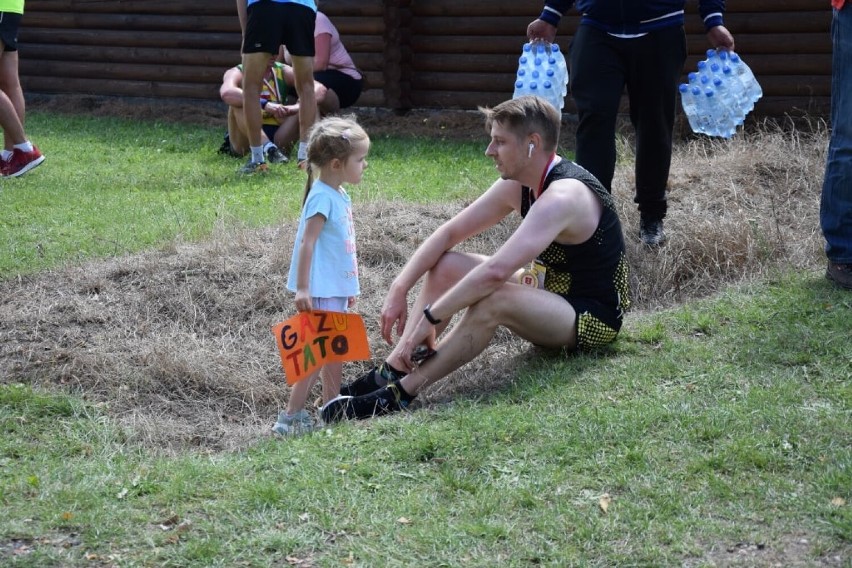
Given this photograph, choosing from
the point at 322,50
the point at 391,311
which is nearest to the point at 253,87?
the point at 322,50

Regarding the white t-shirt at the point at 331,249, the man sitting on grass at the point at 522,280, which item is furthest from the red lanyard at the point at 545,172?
the white t-shirt at the point at 331,249

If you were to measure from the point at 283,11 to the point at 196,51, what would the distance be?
569cm

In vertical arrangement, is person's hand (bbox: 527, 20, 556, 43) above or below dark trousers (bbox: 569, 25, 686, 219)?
above

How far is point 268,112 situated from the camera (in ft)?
31.2

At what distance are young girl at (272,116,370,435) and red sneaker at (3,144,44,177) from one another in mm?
4801

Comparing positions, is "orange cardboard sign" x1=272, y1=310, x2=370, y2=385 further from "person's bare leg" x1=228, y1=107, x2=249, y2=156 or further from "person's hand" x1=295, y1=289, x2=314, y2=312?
"person's bare leg" x1=228, y1=107, x2=249, y2=156

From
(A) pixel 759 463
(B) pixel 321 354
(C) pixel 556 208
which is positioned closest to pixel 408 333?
(B) pixel 321 354

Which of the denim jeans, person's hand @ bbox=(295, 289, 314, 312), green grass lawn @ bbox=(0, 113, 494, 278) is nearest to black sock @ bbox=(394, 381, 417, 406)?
person's hand @ bbox=(295, 289, 314, 312)

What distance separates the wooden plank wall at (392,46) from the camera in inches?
408

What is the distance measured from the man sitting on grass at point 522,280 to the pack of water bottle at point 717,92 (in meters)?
2.06

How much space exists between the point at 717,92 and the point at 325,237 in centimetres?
297

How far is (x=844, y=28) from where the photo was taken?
4.86 meters

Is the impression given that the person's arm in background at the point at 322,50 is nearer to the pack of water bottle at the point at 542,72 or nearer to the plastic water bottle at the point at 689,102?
the pack of water bottle at the point at 542,72

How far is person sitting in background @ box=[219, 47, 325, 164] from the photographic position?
931 centimetres
